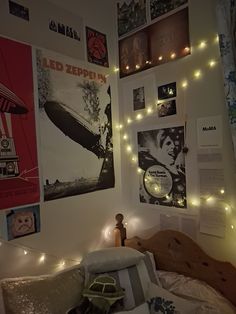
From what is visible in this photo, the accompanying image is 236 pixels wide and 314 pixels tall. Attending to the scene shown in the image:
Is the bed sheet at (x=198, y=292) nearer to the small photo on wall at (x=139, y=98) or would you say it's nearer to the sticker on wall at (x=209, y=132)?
the sticker on wall at (x=209, y=132)

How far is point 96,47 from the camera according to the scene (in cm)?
200

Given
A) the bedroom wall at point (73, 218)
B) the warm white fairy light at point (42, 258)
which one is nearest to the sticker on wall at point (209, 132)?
the bedroom wall at point (73, 218)

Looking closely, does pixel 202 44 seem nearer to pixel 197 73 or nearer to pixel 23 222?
pixel 197 73

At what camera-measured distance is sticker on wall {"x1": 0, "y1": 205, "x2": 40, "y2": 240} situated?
1.47 meters

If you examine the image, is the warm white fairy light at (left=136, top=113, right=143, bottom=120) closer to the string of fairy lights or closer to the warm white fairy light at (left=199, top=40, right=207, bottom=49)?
the string of fairy lights

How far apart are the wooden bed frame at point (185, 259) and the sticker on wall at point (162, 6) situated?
58.3 inches

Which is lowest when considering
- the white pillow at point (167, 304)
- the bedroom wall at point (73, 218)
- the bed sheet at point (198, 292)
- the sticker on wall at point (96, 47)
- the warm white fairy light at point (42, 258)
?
the bed sheet at point (198, 292)

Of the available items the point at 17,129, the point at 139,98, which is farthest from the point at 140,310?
the point at 139,98

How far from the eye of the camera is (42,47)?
1.67 m

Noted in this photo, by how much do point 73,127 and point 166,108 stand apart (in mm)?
663

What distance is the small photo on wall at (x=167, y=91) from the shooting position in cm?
177

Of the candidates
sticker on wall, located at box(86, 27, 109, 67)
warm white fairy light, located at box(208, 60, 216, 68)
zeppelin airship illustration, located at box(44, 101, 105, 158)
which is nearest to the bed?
zeppelin airship illustration, located at box(44, 101, 105, 158)

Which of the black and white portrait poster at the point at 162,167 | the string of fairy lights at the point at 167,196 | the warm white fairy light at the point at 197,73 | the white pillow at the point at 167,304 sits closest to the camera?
the white pillow at the point at 167,304

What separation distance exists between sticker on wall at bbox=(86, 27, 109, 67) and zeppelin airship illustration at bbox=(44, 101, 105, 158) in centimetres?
46
